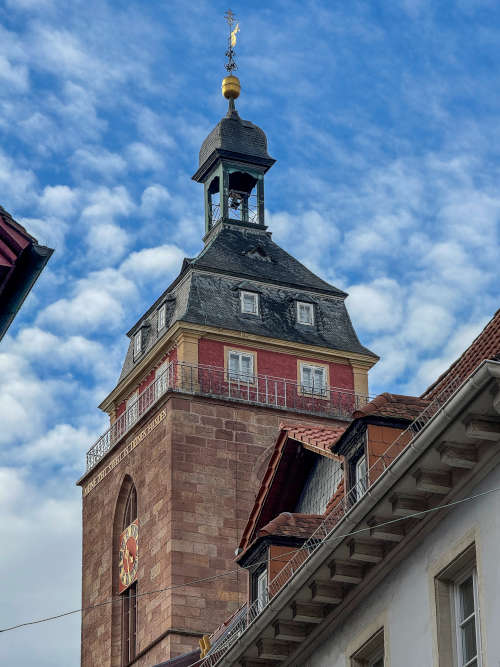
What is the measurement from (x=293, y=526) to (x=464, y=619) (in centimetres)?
819

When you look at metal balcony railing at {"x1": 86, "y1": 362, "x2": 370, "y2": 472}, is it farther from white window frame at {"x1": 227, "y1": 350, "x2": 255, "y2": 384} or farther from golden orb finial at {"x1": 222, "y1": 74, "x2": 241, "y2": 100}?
golden orb finial at {"x1": 222, "y1": 74, "x2": 241, "y2": 100}

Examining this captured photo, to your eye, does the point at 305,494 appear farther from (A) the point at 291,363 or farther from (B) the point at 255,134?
(B) the point at 255,134

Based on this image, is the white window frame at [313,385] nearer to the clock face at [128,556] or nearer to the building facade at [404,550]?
the clock face at [128,556]

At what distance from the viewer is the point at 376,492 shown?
20891mm

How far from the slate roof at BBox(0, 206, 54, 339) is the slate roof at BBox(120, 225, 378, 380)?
3790 centimetres

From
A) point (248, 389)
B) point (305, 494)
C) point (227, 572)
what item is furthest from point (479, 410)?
point (248, 389)

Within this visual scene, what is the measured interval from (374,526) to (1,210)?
542 centimetres

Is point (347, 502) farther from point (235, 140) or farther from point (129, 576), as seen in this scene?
point (235, 140)

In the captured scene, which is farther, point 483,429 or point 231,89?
point 231,89

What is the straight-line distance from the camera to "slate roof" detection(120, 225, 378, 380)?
195 feet

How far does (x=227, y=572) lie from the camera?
171 feet

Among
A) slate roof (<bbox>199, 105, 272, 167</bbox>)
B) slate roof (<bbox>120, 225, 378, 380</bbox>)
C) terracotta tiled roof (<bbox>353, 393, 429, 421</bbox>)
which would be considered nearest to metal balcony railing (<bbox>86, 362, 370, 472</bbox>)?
slate roof (<bbox>120, 225, 378, 380</bbox>)

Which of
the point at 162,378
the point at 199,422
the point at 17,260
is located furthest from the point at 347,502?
the point at 162,378

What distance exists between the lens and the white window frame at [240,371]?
5744cm
